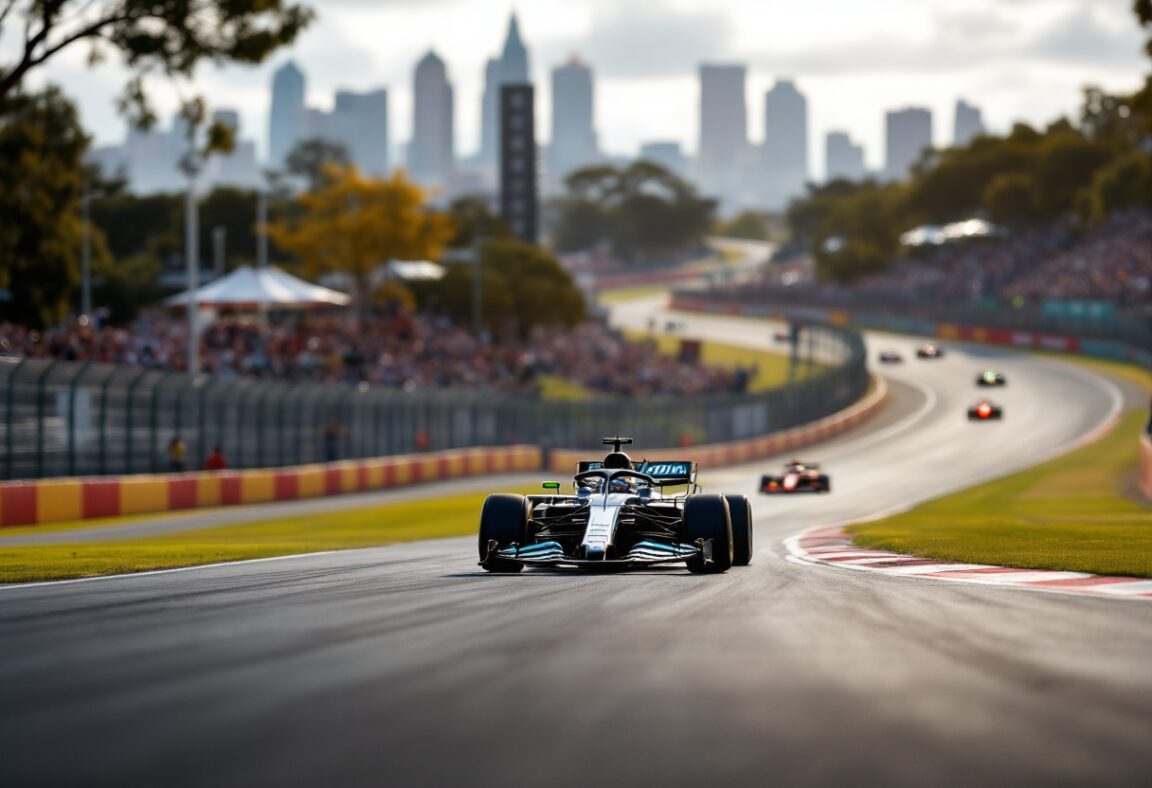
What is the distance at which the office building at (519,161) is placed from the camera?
122750mm

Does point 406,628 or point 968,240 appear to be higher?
point 968,240

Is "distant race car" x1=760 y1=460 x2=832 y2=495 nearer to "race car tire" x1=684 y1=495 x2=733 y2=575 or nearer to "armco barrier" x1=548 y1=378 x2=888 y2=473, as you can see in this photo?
"armco barrier" x1=548 y1=378 x2=888 y2=473

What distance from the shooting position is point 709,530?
14.6 metres

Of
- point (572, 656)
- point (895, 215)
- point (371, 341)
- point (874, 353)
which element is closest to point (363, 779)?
point (572, 656)

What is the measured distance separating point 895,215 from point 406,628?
142048 millimetres

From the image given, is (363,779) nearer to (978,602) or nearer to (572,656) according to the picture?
(572,656)

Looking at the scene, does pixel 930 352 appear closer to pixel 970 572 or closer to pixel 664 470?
pixel 664 470

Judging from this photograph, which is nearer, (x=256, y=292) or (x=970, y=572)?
(x=970, y=572)

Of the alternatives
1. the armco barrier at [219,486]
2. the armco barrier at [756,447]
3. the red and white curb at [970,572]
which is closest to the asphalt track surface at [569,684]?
the red and white curb at [970,572]

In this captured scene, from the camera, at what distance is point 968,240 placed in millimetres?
136250

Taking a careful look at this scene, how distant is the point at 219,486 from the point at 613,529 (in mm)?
22753

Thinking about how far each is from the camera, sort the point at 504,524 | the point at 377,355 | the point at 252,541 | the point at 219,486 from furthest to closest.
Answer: the point at 377,355 → the point at 219,486 → the point at 252,541 → the point at 504,524

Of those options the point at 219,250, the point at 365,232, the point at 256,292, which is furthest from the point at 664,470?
the point at 365,232

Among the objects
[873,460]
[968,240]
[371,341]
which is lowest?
[873,460]
